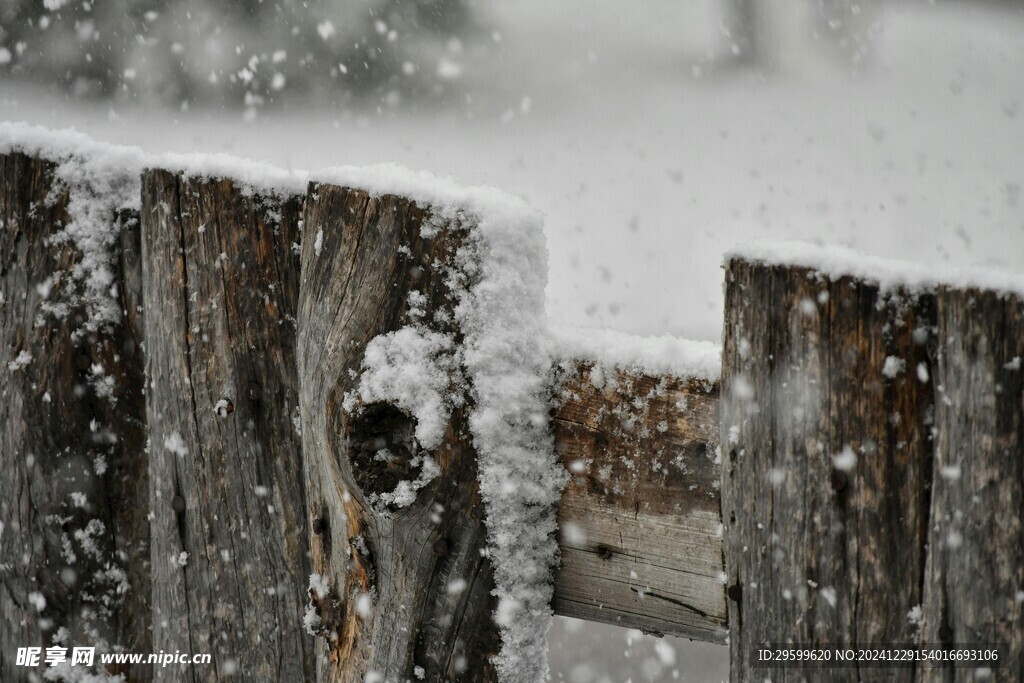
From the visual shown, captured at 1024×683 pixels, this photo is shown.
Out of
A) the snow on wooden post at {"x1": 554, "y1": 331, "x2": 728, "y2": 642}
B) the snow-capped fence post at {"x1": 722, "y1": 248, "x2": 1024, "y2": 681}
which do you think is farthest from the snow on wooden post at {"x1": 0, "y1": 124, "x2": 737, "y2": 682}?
the snow-capped fence post at {"x1": 722, "y1": 248, "x2": 1024, "y2": 681}

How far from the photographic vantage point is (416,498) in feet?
3.71

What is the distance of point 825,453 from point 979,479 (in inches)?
6.4

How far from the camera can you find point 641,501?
1.10m

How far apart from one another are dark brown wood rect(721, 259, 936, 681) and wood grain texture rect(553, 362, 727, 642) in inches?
3.3

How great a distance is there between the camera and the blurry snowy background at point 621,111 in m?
4.91

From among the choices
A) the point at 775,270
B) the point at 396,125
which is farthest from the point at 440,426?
the point at 396,125

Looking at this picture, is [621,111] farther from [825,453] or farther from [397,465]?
[825,453]

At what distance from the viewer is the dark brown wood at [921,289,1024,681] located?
31.9 inches

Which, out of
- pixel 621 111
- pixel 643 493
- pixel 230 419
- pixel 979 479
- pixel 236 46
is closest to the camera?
pixel 979 479

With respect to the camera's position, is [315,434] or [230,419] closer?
[315,434]

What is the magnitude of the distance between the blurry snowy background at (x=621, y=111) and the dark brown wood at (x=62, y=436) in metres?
3.32
